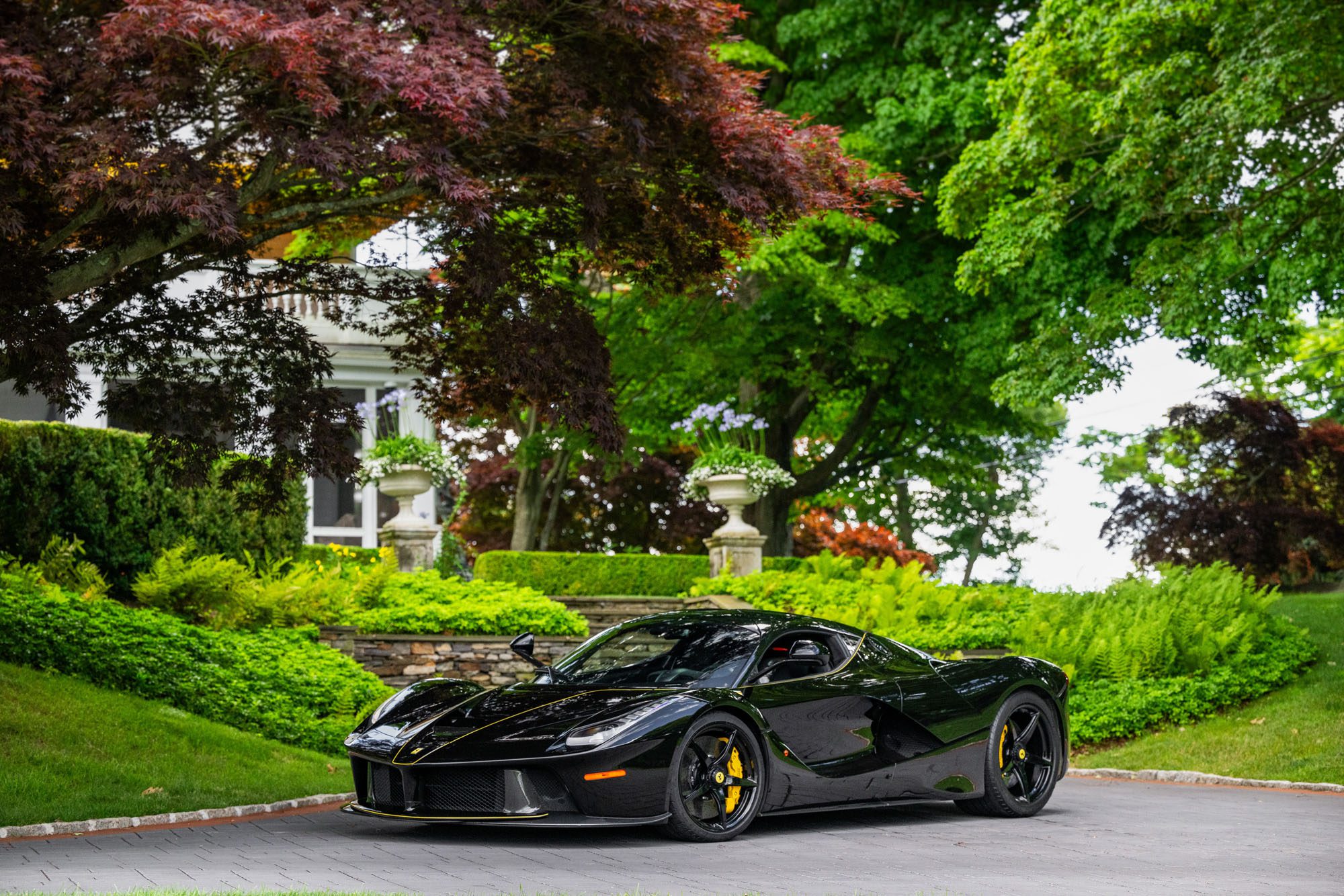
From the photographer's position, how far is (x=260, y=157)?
931cm

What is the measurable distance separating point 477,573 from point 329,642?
597 centimetres

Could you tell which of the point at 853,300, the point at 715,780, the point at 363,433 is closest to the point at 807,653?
the point at 715,780

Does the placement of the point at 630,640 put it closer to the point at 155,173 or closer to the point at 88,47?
the point at 155,173

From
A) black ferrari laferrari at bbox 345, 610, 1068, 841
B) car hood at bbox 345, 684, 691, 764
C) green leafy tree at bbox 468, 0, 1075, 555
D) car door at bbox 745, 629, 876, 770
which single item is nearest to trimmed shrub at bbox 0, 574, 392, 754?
black ferrari laferrari at bbox 345, 610, 1068, 841

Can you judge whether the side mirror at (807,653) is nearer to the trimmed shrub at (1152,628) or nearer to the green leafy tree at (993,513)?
the trimmed shrub at (1152,628)

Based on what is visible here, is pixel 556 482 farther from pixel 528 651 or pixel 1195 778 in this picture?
pixel 528 651

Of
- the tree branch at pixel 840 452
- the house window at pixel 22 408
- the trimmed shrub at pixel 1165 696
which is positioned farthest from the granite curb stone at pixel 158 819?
the tree branch at pixel 840 452

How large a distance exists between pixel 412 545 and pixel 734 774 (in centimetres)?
1182

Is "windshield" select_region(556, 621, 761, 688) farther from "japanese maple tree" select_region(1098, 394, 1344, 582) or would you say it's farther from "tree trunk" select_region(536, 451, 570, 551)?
"tree trunk" select_region(536, 451, 570, 551)

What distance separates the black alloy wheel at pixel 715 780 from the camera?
23.1ft

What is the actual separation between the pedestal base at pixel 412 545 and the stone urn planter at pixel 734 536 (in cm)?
402

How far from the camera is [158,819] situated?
8133 millimetres

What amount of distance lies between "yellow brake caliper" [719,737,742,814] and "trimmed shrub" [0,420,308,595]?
281 inches

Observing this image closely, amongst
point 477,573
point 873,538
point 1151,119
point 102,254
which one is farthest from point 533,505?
point 102,254
